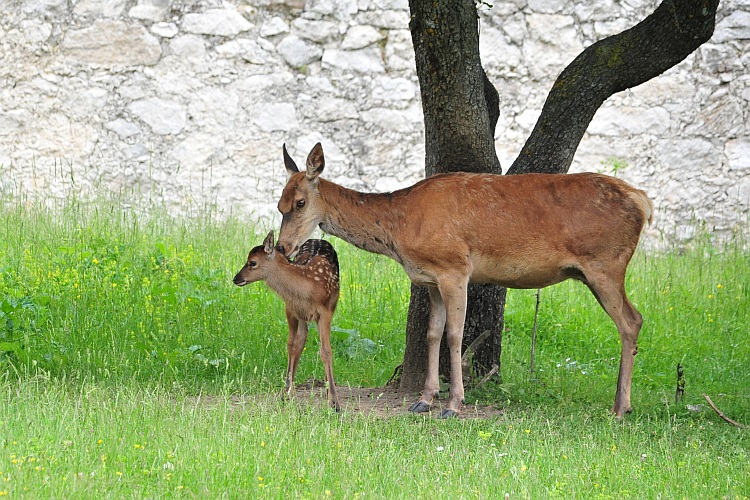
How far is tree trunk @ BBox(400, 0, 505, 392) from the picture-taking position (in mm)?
7723

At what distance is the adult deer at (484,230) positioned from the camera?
7594 millimetres

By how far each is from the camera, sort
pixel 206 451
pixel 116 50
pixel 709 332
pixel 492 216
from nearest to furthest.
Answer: pixel 206 451 < pixel 492 216 < pixel 709 332 < pixel 116 50

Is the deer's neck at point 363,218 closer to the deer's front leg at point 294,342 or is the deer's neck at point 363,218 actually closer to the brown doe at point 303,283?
the brown doe at point 303,283

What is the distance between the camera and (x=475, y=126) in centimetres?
810

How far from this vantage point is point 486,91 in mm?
8609

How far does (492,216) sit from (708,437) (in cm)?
210

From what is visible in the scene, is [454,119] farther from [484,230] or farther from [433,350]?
[433,350]

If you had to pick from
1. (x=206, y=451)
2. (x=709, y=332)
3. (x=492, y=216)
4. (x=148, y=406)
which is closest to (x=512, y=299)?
(x=709, y=332)

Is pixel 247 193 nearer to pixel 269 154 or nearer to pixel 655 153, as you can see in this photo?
pixel 269 154

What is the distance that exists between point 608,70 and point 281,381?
354 cm

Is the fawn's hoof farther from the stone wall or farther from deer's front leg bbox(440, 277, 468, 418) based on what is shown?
the stone wall

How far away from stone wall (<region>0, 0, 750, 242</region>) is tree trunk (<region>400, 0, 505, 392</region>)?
4.94 metres

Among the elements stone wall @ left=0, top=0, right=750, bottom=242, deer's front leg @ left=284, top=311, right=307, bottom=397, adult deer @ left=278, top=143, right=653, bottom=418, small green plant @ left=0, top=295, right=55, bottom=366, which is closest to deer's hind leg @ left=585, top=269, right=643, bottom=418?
adult deer @ left=278, top=143, right=653, bottom=418

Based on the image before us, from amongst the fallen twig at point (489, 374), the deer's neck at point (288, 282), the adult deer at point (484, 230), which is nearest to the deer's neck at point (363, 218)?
the adult deer at point (484, 230)
